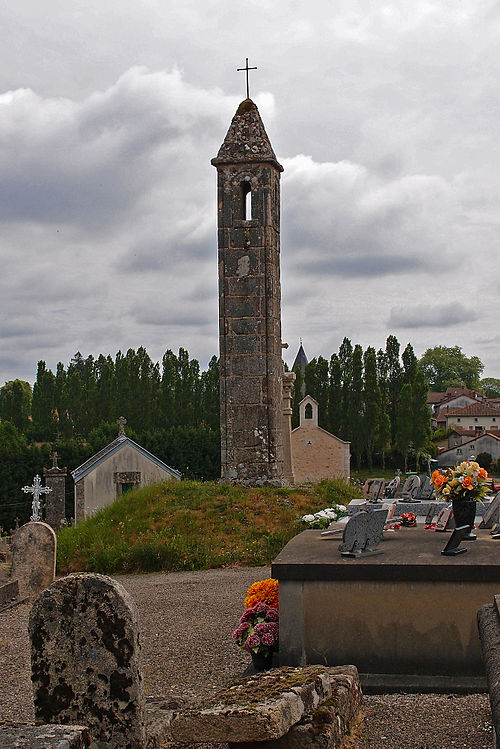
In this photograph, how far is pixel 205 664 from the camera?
290 inches

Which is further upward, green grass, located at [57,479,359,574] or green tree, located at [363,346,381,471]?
green tree, located at [363,346,381,471]

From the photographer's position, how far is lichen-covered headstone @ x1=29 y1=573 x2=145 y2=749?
12.3 ft

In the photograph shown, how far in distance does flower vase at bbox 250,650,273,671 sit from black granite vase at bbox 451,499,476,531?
2236 mm

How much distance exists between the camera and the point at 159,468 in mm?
25641

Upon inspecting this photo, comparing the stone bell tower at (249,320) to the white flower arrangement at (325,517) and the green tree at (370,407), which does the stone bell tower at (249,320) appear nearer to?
the white flower arrangement at (325,517)

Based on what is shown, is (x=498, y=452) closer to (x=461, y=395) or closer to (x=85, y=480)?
(x=461, y=395)

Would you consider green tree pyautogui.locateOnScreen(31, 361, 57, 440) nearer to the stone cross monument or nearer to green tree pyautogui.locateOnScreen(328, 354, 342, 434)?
green tree pyautogui.locateOnScreen(328, 354, 342, 434)

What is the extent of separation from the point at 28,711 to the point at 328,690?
255cm

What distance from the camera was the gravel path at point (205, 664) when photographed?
203 inches

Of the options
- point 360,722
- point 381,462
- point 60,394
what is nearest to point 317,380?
point 381,462

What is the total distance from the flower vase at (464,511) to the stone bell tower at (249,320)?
365 inches

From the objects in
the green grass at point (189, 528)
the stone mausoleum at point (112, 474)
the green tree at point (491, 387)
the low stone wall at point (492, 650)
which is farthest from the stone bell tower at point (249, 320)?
the green tree at point (491, 387)

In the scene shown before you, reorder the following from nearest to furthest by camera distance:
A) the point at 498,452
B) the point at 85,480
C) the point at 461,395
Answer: the point at 85,480
the point at 498,452
the point at 461,395

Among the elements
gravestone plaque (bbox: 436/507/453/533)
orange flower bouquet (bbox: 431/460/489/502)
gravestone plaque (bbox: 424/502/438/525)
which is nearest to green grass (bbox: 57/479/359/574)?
gravestone plaque (bbox: 424/502/438/525)
